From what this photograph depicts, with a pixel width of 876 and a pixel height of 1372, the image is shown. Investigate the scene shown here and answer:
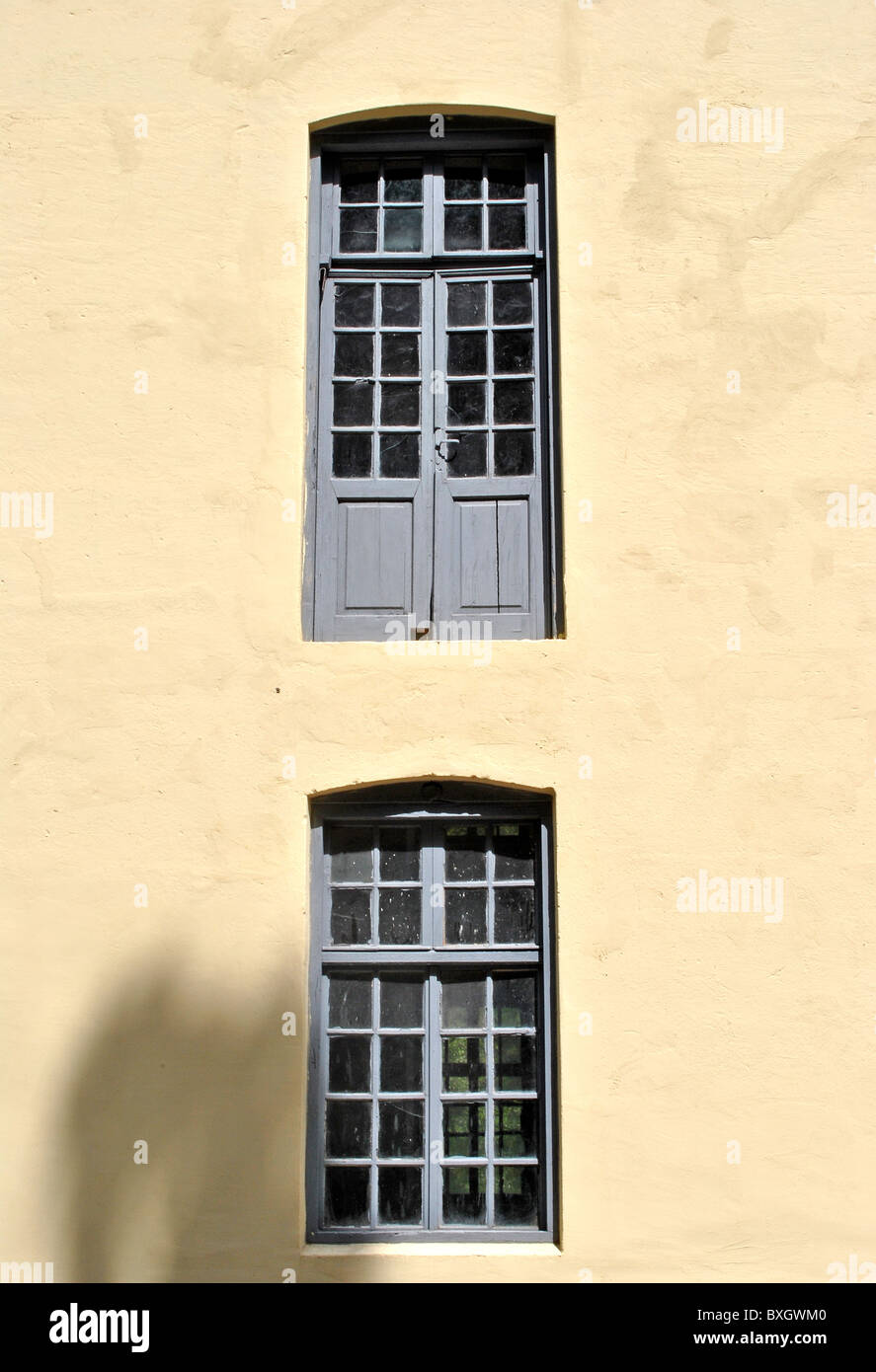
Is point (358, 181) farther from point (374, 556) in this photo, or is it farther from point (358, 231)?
point (374, 556)

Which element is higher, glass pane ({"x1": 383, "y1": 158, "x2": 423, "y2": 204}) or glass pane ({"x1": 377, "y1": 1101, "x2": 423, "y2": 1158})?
glass pane ({"x1": 383, "y1": 158, "x2": 423, "y2": 204})

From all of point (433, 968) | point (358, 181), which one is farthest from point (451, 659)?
point (358, 181)

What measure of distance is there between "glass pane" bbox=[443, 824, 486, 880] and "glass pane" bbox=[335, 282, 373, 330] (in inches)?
117

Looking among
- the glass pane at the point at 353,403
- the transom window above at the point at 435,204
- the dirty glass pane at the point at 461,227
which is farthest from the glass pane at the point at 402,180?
the glass pane at the point at 353,403

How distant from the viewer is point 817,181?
7.18m

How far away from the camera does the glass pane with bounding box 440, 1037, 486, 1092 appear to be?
21.6ft

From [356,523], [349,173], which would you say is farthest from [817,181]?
[356,523]

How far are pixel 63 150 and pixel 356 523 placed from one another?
2.70 metres

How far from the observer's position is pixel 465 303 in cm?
744

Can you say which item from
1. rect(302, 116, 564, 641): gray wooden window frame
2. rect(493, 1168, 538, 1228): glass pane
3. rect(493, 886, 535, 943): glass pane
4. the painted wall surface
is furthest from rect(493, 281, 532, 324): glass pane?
rect(493, 1168, 538, 1228): glass pane

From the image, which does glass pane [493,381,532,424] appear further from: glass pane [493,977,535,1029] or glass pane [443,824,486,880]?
glass pane [493,977,535,1029]

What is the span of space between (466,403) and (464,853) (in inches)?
99.9

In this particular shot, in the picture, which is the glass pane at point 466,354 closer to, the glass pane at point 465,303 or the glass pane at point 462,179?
the glass pane at point 465,303

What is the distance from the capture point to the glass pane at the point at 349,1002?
666 centimetres
